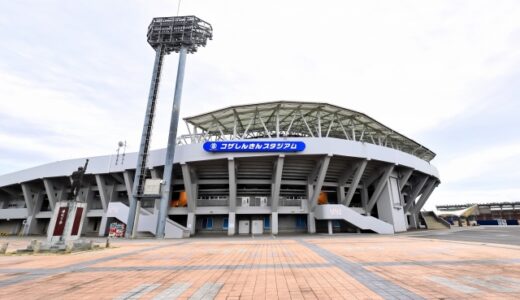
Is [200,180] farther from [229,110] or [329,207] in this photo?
[329,207]

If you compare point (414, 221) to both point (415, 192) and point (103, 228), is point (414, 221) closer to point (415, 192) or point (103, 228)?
point (415, 192)

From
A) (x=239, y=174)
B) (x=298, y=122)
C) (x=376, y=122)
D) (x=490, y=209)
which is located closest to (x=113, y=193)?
(x=239, y=174)

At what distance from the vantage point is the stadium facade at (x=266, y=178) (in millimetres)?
30234

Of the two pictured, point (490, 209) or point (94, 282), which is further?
point (490, 209)

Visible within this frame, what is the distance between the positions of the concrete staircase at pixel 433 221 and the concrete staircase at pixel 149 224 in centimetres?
4805

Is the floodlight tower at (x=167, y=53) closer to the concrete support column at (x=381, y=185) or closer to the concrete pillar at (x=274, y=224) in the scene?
the concrete pillar at (x=274, y=224)

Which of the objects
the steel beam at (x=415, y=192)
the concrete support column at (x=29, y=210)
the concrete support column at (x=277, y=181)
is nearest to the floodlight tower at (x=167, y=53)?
the concrete support column at (x=277, y=181)

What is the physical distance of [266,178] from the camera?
3488cm

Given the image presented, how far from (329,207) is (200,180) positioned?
19175 millimetres

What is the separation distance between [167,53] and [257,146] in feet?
76.8

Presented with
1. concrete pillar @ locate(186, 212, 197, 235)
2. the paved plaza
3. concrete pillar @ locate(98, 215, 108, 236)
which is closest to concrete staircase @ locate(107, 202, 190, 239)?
concrete pillar @ locate(186, 212, 197, 235)

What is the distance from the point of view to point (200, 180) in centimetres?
3456

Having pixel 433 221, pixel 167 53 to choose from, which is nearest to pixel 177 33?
pixel 167 53

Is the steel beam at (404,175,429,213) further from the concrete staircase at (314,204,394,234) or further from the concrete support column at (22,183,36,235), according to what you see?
the concrete support column at (22,183,36,235)
